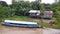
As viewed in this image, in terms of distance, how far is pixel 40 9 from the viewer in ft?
25.4

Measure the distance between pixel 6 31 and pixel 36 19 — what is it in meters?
1.87

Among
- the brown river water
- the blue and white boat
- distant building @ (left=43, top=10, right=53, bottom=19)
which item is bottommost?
the brown river water

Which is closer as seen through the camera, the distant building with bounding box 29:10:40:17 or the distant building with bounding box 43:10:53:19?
the distant building with bounding box 43:10:53:19

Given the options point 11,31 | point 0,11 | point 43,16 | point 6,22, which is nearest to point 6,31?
point 11,31

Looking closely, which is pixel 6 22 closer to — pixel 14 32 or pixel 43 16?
pixel 14 32

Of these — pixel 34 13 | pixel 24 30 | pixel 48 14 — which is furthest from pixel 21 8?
pixel 24 30

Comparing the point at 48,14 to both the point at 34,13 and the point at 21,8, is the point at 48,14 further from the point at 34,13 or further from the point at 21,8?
the point at 21,8

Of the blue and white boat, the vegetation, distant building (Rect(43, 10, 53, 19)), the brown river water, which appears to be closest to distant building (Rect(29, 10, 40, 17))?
the vegetation

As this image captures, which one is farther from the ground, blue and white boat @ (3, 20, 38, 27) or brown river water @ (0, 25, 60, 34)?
blue and white boat @ (3, 20, 38, 27)

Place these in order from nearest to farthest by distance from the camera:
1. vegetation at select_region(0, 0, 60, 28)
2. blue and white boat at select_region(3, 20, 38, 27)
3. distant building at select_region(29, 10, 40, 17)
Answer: blue and white boat at select_region(3, 20, 38, 27)
vegetation at select_region(0, 0, 60, 28)
distant building at select_region(29, 10, 40, 17)

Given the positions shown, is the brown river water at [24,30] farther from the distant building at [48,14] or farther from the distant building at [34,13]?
the distant building at [34,13]

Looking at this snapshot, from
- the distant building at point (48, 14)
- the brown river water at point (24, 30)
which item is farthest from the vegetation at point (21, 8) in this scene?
the brown river water at point (24, 30)

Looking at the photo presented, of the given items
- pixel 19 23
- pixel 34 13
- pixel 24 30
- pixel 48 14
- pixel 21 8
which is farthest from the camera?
pixel 21 8

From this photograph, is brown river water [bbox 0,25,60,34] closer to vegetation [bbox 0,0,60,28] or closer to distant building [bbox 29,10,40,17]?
vegetation [bbox 0,0,60,28]
